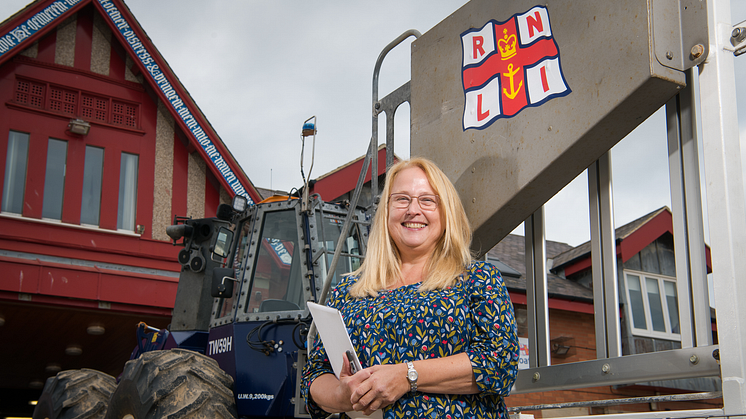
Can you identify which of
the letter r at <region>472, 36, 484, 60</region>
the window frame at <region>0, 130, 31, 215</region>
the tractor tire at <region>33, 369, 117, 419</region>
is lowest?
the tractor tire at <region>33, 369, 117, 419</region>

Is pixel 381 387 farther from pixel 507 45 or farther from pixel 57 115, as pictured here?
pixel 57 115

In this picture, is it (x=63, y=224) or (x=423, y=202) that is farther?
(x=63, y=224)

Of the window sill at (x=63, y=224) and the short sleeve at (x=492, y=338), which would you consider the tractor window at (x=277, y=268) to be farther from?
the window sill at (x=63, y=224)

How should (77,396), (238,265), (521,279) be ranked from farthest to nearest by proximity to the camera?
(521,279), (77,396), (238,265)

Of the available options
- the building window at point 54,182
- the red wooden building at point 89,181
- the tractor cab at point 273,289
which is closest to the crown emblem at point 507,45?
the tractor cab at point 273,289

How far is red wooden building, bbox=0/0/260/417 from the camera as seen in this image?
10.7 metres

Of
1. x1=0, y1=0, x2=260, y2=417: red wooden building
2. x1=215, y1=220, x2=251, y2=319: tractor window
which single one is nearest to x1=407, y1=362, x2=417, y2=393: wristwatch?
x1=215, y1=220, x2=251, y2=319: tractor window

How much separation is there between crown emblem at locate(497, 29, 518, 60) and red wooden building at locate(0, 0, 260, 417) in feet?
32.0

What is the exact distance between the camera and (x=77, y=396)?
18.4 feet

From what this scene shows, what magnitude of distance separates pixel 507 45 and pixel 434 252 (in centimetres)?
93

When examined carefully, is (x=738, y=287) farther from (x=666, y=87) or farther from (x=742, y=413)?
(x=666, y=87)

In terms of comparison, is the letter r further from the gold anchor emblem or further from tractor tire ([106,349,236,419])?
tractor tire ([106,349,236,419])

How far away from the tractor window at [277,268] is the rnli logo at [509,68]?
2422 millimetres

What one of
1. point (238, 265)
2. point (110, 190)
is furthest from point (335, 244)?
point (110, 190)
